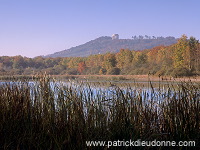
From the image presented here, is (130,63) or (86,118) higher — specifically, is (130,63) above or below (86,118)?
above

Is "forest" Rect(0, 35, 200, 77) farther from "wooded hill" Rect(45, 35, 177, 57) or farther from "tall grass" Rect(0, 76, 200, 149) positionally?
"wooded hill" Rect(45, 35, 177, 57)

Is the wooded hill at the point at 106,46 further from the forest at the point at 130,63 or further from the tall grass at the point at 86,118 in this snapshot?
the tall grass at the point at 86,118

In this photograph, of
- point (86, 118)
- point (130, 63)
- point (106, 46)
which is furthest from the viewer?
point (106, 46)

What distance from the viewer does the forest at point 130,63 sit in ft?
79.6

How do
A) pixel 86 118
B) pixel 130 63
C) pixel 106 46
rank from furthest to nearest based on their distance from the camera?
pixel 106 46 → pixel 130 63 → pixel 86 118

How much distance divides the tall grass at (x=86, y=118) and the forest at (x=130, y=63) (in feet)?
46.2

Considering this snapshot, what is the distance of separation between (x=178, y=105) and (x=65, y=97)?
1.07 metres

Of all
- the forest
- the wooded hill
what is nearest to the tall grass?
the forest

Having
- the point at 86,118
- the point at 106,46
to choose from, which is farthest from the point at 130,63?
the point at 106,46

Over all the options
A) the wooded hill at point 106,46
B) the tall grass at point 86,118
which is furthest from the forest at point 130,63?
the wooded hill at point 106,46

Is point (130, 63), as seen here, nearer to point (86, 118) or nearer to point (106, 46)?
point (86, 118)

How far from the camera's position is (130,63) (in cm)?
3762

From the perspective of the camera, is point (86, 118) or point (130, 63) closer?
point (86, 118)

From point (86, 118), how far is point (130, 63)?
3546 cm
